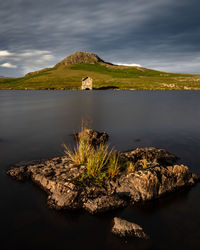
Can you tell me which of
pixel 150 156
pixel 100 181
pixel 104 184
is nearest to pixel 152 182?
pixel 104 184

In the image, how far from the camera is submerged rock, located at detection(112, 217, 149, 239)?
268 inches

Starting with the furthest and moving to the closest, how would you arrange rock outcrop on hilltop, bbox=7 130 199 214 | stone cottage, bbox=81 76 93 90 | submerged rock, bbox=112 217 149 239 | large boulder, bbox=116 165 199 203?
stone cottage, bbox=81 76 93 90 < large boulder, bbox=116 165 199 203 < rock outcrop on hilltop, bbox=7 130 199 214 < submerged rock, bbox=112 217 149 239

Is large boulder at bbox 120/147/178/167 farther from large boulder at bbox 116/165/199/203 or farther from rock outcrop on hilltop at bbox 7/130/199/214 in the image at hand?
large boulder at bbox 116/165/199/203

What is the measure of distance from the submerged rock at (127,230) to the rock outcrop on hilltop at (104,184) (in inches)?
41.4

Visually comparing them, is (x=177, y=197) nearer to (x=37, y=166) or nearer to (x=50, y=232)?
(x=50, y=232)

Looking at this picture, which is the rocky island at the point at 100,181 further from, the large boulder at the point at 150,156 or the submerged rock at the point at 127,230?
the large boulder at the point at 150,156

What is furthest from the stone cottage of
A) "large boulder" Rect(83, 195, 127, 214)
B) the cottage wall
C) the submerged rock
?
the submerged rock

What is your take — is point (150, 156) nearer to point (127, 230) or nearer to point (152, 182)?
point (152, 182)

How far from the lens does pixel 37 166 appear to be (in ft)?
36.8

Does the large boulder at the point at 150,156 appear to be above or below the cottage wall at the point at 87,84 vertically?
below

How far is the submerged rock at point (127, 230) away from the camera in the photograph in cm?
682

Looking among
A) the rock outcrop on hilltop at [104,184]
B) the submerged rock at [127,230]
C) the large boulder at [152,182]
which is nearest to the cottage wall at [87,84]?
the rock outcrop on hilltop at [104,184]

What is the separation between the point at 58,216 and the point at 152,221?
391cm

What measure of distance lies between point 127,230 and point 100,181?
3.04 metres
